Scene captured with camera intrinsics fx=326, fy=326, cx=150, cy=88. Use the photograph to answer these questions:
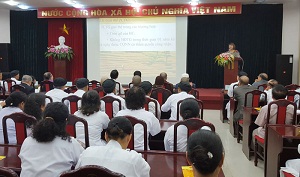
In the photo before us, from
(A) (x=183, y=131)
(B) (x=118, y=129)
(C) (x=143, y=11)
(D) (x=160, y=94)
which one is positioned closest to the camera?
(B) (x=118, y=129)

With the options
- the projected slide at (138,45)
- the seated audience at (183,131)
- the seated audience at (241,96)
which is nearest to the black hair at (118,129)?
the seated audience at (183,131)

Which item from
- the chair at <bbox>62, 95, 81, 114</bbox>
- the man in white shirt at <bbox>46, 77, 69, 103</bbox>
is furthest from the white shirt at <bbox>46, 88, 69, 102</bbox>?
the chair at <bbox>62, 95, 81, 114</bbox>

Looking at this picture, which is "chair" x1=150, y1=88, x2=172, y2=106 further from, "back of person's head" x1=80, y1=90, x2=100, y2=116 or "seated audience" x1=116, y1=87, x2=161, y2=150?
"back of person's head" x1=80, y1=90, x2=100, y2=116

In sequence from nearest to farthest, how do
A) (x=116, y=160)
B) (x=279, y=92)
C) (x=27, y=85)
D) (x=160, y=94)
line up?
1. (x=116, y=160)
2. (x=279, y=92)
3. (x=160, y=94)
4. (x=27, y=85)

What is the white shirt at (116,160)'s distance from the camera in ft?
5.74

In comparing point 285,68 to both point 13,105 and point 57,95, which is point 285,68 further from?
point 13,105

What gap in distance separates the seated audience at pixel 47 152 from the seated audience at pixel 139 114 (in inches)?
35.9

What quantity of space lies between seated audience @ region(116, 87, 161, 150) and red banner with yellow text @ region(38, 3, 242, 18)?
6351 mm

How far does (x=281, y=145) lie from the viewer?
2973mm

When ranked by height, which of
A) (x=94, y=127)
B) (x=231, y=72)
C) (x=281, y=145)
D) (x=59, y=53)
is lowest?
(x=281, y=145)

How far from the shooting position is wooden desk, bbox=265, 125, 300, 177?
2.97 m

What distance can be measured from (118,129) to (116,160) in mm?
263

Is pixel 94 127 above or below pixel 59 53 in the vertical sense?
below

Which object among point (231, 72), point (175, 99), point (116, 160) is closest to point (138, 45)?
point (231, 72)
